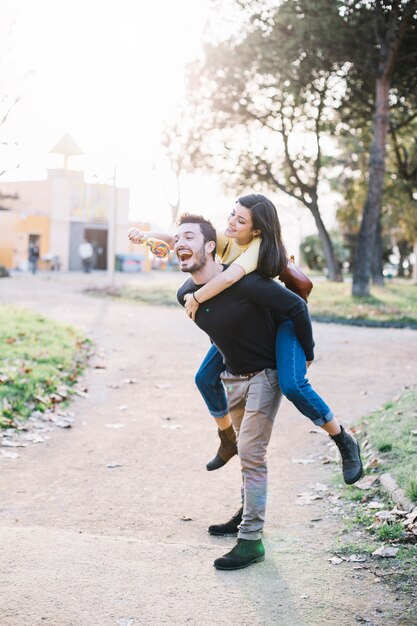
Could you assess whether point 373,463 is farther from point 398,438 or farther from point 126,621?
point 126,621

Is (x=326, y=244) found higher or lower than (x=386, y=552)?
higher

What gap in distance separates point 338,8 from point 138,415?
17147mm

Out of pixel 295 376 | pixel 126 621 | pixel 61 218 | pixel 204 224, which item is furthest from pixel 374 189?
pixel 61 218

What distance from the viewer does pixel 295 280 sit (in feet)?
15.5

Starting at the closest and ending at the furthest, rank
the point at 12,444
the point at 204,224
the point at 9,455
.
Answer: the point at 204,224, the point at 9,455, the point at 12,444

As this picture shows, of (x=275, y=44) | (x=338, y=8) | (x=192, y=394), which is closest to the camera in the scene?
(x=192, y=394)

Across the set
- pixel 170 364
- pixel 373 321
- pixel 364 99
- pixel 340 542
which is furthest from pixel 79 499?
pixel 364 99

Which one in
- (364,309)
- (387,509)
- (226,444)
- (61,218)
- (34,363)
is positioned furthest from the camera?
(61,218)

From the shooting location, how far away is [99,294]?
2644cm

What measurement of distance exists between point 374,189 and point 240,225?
2067 cm

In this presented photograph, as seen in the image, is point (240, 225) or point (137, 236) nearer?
point (240, 225)

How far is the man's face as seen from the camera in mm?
4527

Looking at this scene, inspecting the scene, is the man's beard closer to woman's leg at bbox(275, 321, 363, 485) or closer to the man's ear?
the man's ear

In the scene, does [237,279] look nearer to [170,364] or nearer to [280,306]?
[280,306]
